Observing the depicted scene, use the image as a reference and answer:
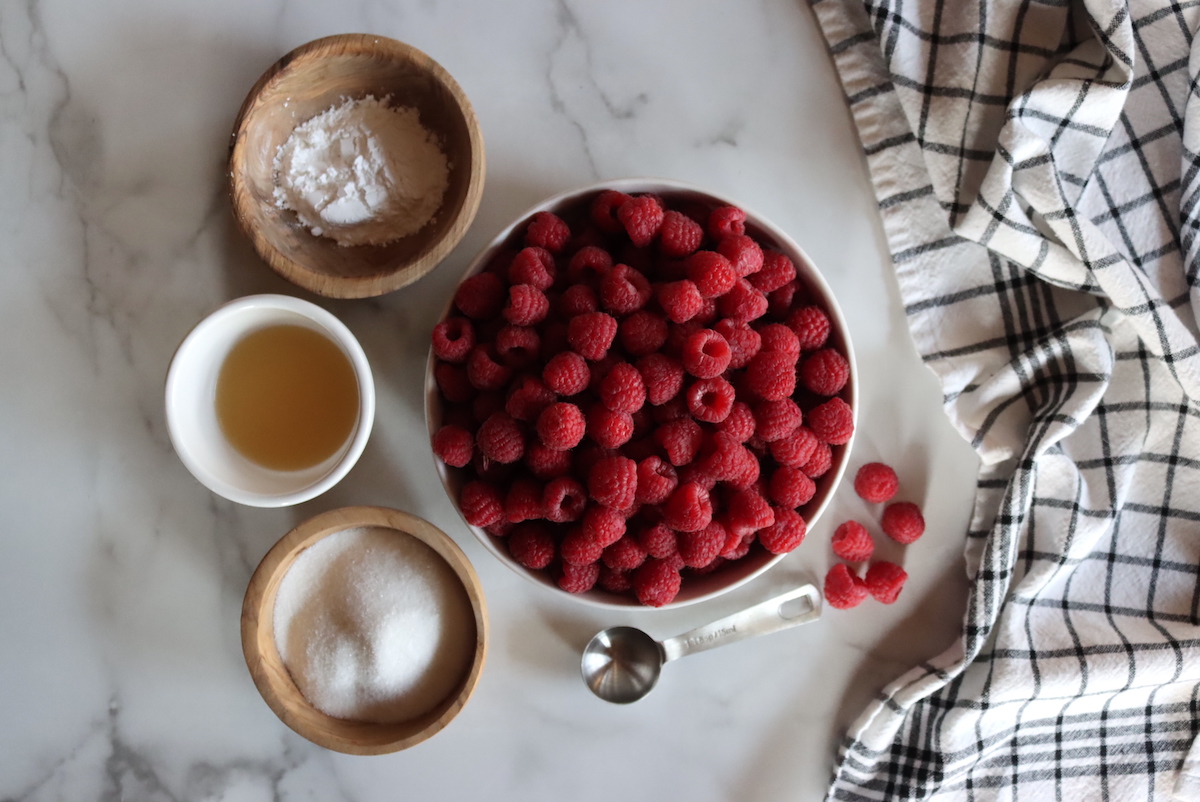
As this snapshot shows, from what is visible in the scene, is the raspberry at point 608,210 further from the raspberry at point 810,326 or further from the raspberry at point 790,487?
the raspberry at point 790,487

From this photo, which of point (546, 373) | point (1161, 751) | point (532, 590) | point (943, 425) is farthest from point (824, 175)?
point (1161, 751)

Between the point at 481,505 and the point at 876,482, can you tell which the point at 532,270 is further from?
the point at 876,482

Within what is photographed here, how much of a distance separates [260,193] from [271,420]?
28cm

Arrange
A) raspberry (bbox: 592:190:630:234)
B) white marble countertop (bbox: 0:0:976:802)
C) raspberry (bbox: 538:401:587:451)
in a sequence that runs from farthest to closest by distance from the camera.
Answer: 1. white marble countertop (bbox: 0:0:976:802)
2. raspberry (bbox: 592:190:630:234)
3. raspberry (bbox: 538:401:587:451)

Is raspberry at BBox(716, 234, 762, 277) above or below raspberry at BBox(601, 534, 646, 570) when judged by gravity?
above

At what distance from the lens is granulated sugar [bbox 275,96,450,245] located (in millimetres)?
999

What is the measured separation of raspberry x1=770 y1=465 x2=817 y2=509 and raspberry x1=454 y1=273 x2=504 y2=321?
14.9 inches

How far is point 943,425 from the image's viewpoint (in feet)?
3.71

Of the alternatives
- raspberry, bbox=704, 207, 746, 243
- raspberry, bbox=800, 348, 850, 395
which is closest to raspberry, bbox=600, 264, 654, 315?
raspberry, bbox=704, 207, 746, 243

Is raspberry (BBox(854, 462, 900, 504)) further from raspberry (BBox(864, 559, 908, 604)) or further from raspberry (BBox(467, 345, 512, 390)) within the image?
raspberry (BBox(467, 345, 512, 390))

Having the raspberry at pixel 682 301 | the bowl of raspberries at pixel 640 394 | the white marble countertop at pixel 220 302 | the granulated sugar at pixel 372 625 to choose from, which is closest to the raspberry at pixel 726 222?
the bowl of raspberries at pixel 640 394

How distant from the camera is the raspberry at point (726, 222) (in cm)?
91

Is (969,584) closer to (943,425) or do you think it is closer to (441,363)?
(943,425)

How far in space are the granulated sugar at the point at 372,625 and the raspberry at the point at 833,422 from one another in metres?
0.49
